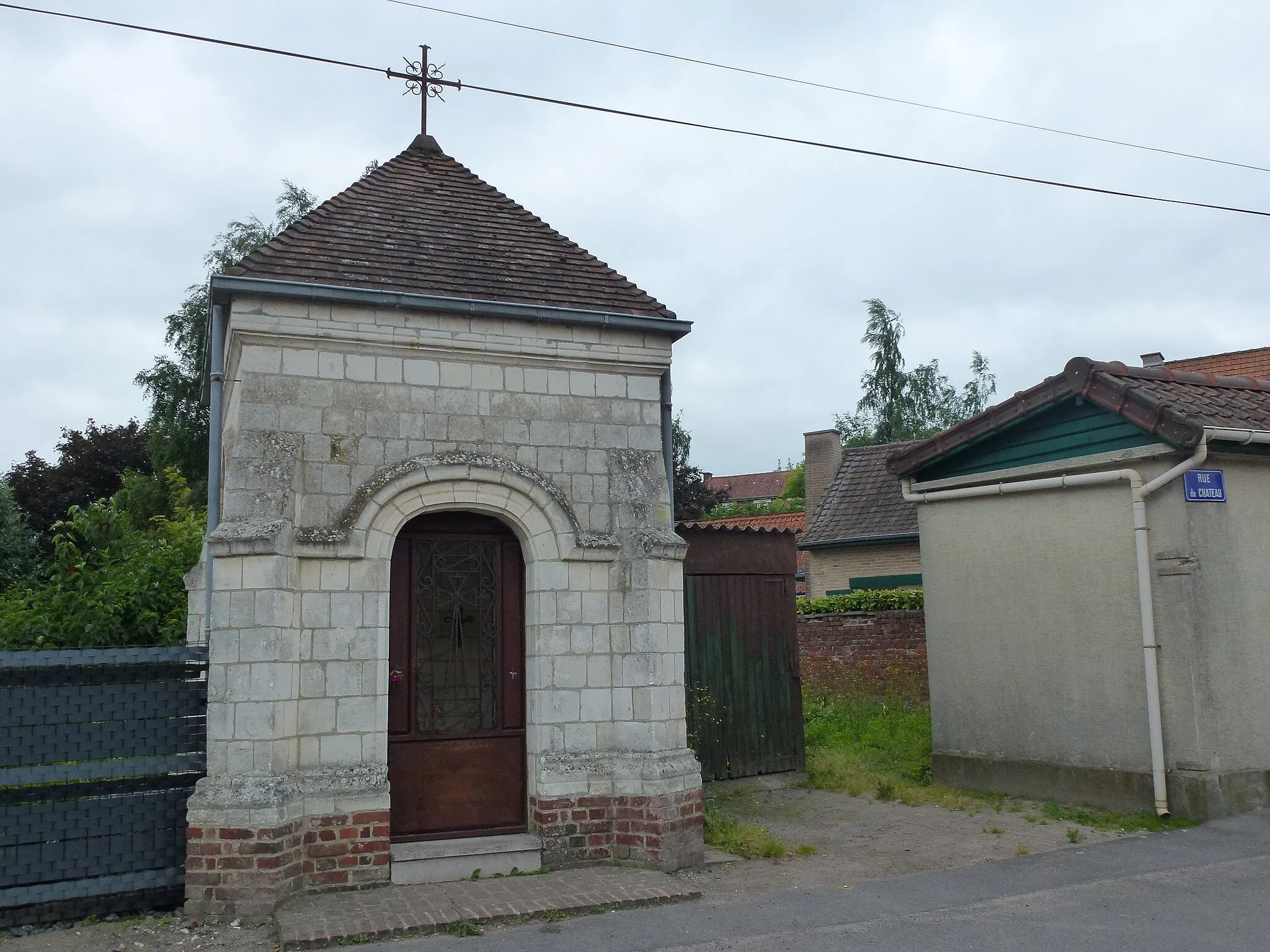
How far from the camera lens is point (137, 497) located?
23.5m

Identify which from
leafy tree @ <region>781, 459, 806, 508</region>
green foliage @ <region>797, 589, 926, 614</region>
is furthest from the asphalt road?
leafy tree @ <region>781, 459, 806, 508</region>

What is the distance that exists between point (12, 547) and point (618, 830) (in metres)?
15.2

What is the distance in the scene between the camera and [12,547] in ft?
60.2

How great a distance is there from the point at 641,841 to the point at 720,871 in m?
0.62

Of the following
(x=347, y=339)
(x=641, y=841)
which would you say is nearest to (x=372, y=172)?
(x=347, y=339)

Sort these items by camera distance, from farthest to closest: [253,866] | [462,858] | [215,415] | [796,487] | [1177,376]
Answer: [796,487], [1177,376], [215,415], [462,858], [253,866]

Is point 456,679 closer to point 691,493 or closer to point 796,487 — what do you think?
point 691,493

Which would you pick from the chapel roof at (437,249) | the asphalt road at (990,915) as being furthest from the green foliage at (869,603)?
the chapel roof at (437,249)

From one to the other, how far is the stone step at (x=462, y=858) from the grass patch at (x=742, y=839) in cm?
156

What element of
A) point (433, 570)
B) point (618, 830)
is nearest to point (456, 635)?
point (433, 570)

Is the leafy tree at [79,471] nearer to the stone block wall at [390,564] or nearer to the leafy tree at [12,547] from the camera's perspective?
the leafy tree at [12,547]

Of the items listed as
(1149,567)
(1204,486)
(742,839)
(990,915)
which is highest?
(1204,486)

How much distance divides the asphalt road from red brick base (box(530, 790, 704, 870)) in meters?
0.79

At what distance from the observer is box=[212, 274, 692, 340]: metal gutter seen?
720 centimetres
